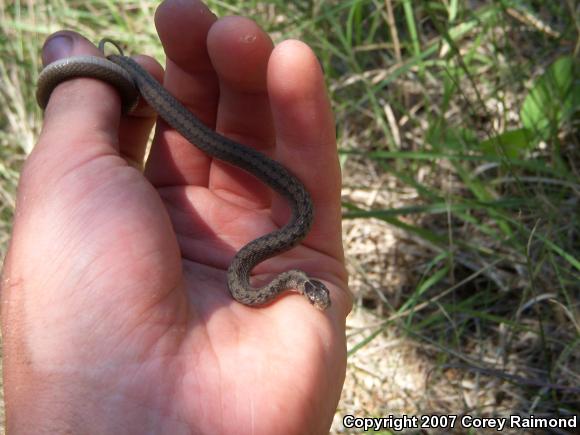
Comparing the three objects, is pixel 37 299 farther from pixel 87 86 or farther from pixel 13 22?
pixel 13 22

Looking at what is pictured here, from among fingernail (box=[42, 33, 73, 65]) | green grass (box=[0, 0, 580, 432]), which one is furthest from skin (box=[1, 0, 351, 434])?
green grass (box=[0, 0, 580, 432])

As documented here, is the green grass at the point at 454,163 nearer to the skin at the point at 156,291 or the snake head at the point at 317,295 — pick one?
the snake head at the point at 317,295

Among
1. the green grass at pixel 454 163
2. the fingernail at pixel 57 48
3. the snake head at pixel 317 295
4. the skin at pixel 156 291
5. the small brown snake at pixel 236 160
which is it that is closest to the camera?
the skin at pixel 156 291

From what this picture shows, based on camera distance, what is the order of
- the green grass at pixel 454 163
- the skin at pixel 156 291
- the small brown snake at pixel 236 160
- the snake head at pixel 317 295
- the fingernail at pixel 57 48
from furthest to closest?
the green grass at pixel 454 163 < the fingernail at pixel 57 48 < the small brown snake at pixel 236 160 < the snake head at pixel 317 295 < the skin at pixel 156 291

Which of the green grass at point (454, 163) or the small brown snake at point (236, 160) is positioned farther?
the green grass at point (454, 163)

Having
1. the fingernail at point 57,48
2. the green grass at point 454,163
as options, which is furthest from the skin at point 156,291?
the green grass at point 454,163

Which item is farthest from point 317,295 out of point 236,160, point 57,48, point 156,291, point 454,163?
point 57,48

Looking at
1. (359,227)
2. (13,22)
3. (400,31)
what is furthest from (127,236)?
(13,22)
